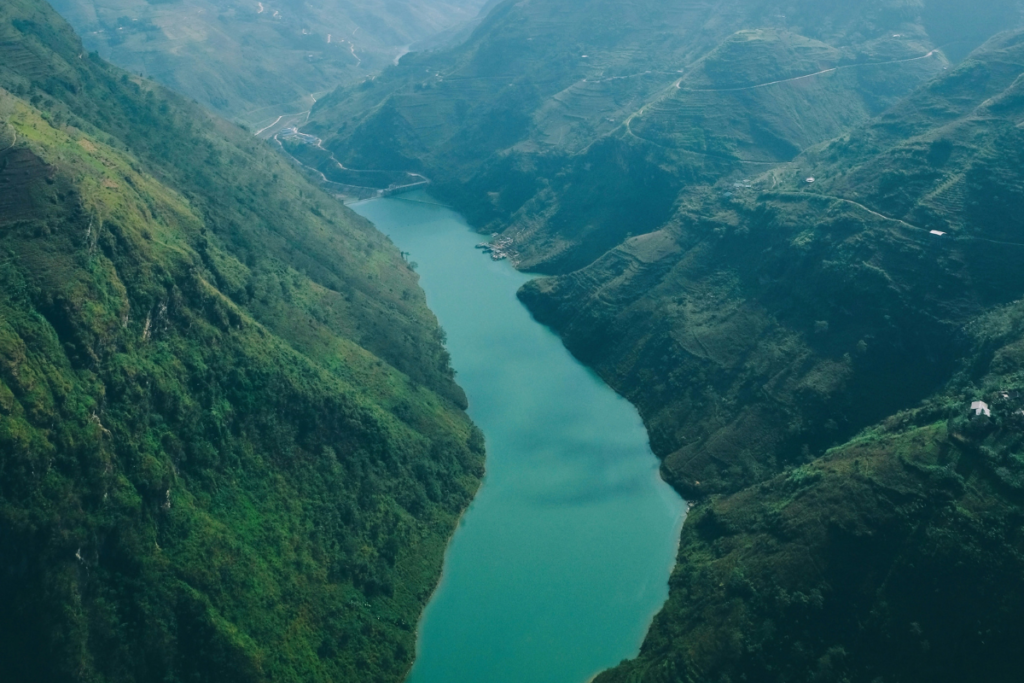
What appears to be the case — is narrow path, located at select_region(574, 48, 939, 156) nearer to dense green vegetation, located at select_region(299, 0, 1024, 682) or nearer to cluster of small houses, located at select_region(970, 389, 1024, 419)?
dense green vegetation, located at select_region(299, 0, 1024, 682)

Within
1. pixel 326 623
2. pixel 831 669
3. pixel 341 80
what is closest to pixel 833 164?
pixel 831 669

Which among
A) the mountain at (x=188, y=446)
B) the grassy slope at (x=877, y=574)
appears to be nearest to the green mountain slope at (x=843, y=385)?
the grassy slope at (x=877, y=574)

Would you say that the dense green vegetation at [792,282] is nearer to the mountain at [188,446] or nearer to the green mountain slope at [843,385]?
the green mountain slope at [843,385]

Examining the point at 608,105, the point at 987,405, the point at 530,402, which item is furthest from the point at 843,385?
the point at 608,105

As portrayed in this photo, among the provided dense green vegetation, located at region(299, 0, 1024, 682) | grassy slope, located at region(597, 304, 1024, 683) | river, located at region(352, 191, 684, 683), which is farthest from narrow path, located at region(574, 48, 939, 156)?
grassy slope, located at region(597, 304, 1024, 683)

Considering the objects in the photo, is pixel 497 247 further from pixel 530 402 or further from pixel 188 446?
pixel 188 446

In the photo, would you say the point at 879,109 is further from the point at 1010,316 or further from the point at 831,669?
the point at 831,669

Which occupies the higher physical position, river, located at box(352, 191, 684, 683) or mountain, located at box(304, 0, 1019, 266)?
mountain, located at box(304, 0, 1019, 266)
